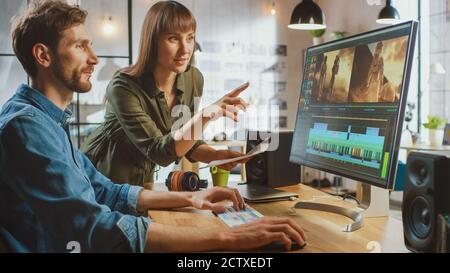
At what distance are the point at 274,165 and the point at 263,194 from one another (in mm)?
223

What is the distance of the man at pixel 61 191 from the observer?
47.9 inches

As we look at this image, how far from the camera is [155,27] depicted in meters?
1.98

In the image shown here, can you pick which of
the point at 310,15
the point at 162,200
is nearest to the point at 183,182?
the point at 162,200

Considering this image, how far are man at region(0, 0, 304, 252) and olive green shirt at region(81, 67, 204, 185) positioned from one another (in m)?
0.29

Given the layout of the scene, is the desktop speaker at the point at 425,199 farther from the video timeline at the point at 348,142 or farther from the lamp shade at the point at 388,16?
the lamp shade at the point at 388,16

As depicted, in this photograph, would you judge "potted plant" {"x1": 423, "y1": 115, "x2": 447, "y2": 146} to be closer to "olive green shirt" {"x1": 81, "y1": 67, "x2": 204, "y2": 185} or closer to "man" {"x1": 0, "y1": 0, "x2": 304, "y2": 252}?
"olive green shirt" {"x1": 81, "y1": 67, "x2": 204, "y2": 185}

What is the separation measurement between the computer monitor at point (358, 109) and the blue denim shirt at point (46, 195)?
2.07 feet

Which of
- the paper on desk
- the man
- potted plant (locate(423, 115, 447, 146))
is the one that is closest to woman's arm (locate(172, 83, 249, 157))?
the paper on desk

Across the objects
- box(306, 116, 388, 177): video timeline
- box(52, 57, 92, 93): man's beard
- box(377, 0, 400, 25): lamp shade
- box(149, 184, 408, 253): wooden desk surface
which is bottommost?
box(149, 184, 408, 253): wooden desk surface

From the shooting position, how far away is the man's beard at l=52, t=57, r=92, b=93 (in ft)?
4.98

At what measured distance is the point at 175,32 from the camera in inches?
78.7

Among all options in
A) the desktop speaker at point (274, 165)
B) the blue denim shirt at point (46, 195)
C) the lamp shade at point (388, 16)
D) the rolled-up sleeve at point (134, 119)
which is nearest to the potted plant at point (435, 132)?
the lamp shade at point (388, 16)
